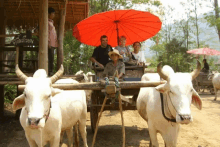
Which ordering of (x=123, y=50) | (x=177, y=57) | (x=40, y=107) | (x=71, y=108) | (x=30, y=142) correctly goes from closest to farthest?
1. (x=40, y=107)
2. (x=30, y=142)
3. (x=71, y=108)
4. (x=123, y=50)
5. (x=177, y=57)

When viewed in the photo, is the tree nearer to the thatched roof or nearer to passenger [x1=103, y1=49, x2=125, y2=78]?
the thatched roof

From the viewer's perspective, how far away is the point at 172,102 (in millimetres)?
2871

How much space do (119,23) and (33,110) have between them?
3856 millimetres

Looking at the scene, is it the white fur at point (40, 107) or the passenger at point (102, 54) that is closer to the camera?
the white fur at point (40, 107)

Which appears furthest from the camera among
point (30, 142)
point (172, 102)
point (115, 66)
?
point (115, 66)

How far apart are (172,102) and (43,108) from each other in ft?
5.16

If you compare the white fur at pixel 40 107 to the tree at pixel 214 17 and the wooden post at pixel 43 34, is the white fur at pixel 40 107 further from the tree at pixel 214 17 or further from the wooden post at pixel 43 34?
the tree at pixel 214 17

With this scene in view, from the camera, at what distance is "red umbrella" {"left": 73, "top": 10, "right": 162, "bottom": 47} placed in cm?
515

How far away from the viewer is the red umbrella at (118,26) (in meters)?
5.15

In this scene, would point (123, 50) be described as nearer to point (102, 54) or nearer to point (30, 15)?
point (102, 54)

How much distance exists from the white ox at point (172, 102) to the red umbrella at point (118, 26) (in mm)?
2117

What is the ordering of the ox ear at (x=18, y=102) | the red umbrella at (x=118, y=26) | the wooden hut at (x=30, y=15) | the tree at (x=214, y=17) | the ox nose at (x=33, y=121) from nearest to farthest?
the ox nose at (x=33, y=121) → the ox ear at (x=18, y=102) → the red umbrella at (x=118, y=26) → the wooden hut at (x=30, y=15) → the tree at (x=214, y=17)

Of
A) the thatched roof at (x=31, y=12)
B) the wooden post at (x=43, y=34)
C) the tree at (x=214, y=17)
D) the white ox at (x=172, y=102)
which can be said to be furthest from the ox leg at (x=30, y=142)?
the tree at (x=214, y=17)

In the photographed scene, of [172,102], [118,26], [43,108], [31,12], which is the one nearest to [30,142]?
[43,108]
